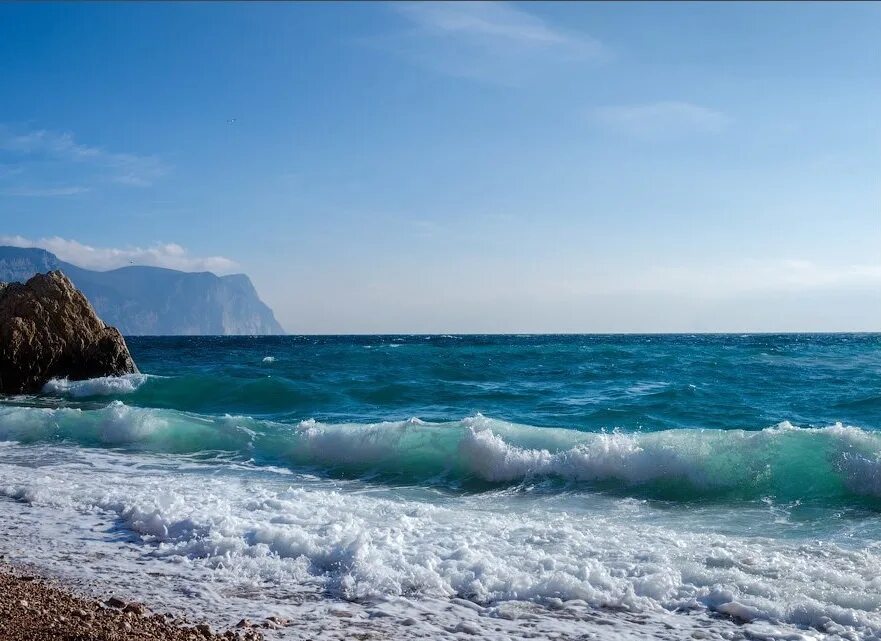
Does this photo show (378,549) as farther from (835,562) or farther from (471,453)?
(471,453)

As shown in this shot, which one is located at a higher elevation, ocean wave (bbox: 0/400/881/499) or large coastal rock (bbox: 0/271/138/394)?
large coastal rock (bbox: 0/271/138/394)

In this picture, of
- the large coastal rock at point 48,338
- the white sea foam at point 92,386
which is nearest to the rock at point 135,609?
the white sea foam at point 92,386

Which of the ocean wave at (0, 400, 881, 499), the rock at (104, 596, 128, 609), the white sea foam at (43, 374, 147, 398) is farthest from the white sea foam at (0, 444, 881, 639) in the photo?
the white sea foam at (43, 374, 147, 398)

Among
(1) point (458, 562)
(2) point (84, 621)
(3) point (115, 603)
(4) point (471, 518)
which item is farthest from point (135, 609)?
(4) point (471, 518)

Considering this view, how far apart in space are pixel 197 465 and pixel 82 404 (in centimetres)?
927

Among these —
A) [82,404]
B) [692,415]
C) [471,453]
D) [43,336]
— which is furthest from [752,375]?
[43,336]

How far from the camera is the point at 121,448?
43.0ft

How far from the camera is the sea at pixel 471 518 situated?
5367 mm

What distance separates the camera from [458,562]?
623 centimetres

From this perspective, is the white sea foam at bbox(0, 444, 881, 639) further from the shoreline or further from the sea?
the shoreline

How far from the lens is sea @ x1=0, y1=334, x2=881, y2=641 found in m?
5.37

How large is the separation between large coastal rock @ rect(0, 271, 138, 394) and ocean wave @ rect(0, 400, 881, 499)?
26.9 feet

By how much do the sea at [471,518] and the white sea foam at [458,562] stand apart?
0.03m

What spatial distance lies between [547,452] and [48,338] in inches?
706
